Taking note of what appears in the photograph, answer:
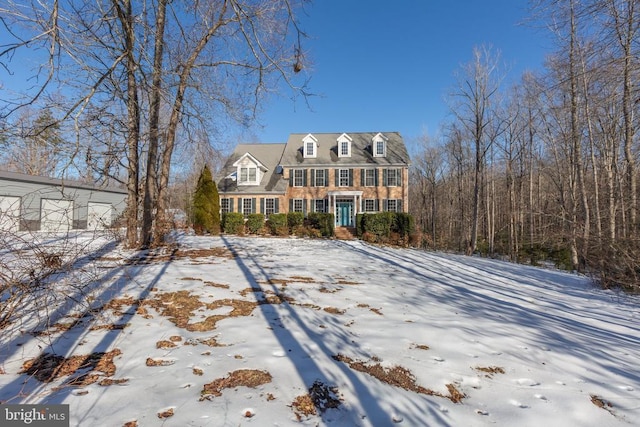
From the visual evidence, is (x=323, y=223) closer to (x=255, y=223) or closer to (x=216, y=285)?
(x=255, y=223)

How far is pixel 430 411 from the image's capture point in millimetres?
2107

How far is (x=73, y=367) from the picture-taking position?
242 cm

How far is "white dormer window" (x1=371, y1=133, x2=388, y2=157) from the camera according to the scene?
21406 millimetres

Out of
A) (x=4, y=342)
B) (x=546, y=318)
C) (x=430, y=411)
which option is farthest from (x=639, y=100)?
(x=4, y=342)

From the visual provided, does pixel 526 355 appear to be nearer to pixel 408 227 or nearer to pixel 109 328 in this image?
pixel 109 328

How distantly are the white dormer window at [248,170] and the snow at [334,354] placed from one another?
16634 millimetres

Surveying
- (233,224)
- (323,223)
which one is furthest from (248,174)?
(323,223)

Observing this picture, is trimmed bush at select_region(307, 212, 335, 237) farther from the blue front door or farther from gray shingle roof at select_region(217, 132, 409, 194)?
gray shingle roof at select_region(217, 132, 409, 194)

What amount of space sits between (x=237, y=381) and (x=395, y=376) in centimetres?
132

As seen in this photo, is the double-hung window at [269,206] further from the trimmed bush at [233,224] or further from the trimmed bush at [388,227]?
the trimmed bush at [388,227]

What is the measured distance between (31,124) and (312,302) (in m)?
3.86

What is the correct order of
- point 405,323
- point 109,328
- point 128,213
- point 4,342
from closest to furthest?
point 4,342
point 109,328
point 405,323
point 128,213

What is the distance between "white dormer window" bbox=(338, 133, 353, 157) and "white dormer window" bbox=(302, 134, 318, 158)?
6.06 feet

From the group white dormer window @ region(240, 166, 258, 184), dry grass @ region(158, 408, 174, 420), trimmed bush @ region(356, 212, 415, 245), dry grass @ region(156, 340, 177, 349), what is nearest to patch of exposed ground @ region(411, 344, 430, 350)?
dry grass @ region(158, 408, 174, 420)
